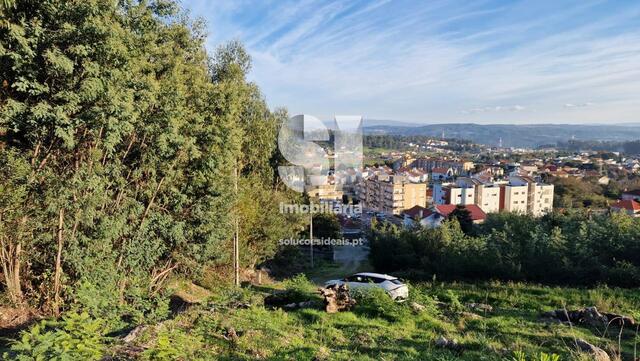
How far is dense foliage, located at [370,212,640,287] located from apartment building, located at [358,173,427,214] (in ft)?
137

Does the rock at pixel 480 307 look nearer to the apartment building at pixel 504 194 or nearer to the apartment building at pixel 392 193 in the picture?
the apartment building at pixel 392 193

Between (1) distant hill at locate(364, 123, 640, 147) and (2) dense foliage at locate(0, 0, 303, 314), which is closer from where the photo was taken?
(2) dense foliage at locate(0, 0, 303, 314)

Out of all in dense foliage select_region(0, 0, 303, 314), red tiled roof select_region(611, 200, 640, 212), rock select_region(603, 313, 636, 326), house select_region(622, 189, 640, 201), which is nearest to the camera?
dense foliage select_region(0, 0, 303, 314)

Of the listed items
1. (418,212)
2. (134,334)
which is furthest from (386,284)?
(418,212)

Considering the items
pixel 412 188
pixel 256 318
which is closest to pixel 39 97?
pixel 256 318

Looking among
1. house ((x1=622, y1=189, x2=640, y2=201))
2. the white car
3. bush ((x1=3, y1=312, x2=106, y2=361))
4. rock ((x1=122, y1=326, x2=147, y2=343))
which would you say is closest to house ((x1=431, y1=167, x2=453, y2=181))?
house ((x1=622, y1=189, x2=640, y2=201))

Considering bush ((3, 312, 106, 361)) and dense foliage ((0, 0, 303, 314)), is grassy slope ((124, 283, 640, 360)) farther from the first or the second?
dense foliage ((0, 0, 303, 314))

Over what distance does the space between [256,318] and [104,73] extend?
4981mm

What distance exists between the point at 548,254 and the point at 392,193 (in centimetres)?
4798

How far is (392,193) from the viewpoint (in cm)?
6066

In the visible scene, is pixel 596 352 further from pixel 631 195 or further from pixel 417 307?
pixel 631 195

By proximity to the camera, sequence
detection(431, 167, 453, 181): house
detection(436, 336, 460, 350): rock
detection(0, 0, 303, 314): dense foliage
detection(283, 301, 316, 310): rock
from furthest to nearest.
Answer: detection(431, 167, 453, 181): house → detection(283, 301, 316, 310): rock → detection(0, 0, 303, 314): dense foliage → detection(436, 336, 460, 350): rock

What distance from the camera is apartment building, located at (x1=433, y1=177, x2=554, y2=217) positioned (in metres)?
60.7

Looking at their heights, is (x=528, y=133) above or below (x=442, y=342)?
above
